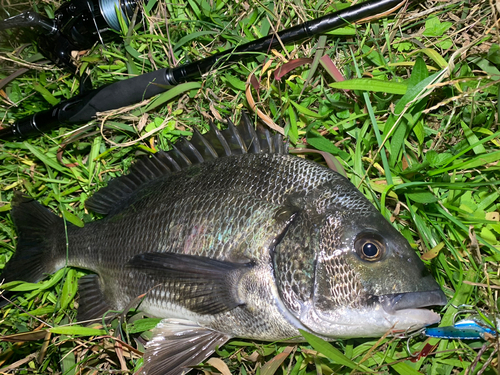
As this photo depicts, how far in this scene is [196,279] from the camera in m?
1.91

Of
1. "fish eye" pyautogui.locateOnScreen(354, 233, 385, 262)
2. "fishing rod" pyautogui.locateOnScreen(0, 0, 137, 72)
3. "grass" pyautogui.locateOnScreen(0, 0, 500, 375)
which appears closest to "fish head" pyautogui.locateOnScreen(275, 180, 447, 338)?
"fish eye" pyautogui.locateOnScreen(354, 233, 385, 262)

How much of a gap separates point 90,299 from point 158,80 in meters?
1.56

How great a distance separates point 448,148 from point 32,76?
3.13m

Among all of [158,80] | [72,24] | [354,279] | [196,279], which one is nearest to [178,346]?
[196,279]

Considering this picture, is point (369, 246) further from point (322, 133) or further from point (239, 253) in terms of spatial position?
point (322, 133)

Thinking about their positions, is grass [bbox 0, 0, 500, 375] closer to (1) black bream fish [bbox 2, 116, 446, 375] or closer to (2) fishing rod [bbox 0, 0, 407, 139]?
(2) fishing rod [bbox 0, 0, 407, 139]

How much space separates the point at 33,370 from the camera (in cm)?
237

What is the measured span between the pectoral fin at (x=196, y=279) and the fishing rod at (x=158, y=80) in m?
1.20

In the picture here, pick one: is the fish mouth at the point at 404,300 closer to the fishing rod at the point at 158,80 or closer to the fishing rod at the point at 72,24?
the fishing rod at the point at 158,80

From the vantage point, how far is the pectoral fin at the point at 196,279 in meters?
1.81

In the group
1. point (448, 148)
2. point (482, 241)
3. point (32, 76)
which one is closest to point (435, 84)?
point (448, 148)

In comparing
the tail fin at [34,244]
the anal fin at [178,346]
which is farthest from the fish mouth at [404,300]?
the tail fin at [34,244]

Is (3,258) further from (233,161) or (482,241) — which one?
(482,241)

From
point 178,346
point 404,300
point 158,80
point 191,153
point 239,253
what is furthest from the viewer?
point 158,80
